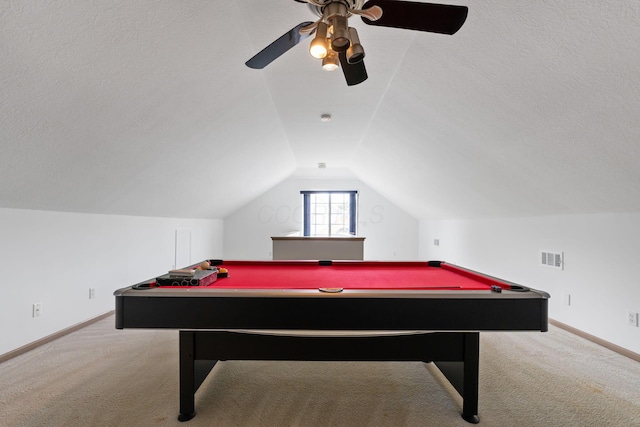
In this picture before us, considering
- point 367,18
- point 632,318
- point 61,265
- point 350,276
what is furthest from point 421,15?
point 61,265

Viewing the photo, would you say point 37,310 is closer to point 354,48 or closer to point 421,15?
point 354,48

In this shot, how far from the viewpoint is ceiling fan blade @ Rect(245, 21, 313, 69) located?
1.44m

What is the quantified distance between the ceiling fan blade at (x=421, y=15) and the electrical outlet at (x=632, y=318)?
2.70 m

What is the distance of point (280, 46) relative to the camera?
1531mm

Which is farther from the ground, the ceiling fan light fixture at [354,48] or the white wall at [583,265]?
the ceiling fan light fixture at [354,48]

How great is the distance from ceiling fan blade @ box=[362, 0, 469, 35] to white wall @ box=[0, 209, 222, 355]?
296 cm

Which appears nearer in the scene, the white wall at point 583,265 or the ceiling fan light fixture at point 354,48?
the ceiling fan light fixture at point 354,48

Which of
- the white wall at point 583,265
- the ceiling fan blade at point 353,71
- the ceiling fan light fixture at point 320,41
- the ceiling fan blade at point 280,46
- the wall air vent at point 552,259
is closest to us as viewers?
the ceiling fan light fixture at point 320,41

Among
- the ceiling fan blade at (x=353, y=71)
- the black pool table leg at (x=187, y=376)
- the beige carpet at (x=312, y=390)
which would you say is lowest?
the beige carpet at (x=312, y=390)

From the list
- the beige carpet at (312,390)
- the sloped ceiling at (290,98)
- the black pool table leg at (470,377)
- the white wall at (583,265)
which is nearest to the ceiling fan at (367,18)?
the sloped ceiling at (290,98)

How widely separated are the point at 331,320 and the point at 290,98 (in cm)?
230

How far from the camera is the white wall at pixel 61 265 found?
236 centimetres

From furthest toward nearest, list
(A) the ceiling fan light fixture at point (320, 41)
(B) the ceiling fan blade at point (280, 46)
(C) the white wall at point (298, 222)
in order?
(C) the white wall at point (298, 222)
(B) the ceiling fan blade at point (280, 46)
(A) the ceiling fan light fixture at point (320, 41)

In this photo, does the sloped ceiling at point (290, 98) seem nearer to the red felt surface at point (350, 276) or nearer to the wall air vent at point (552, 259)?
the wall air vent at point (552, 259)
